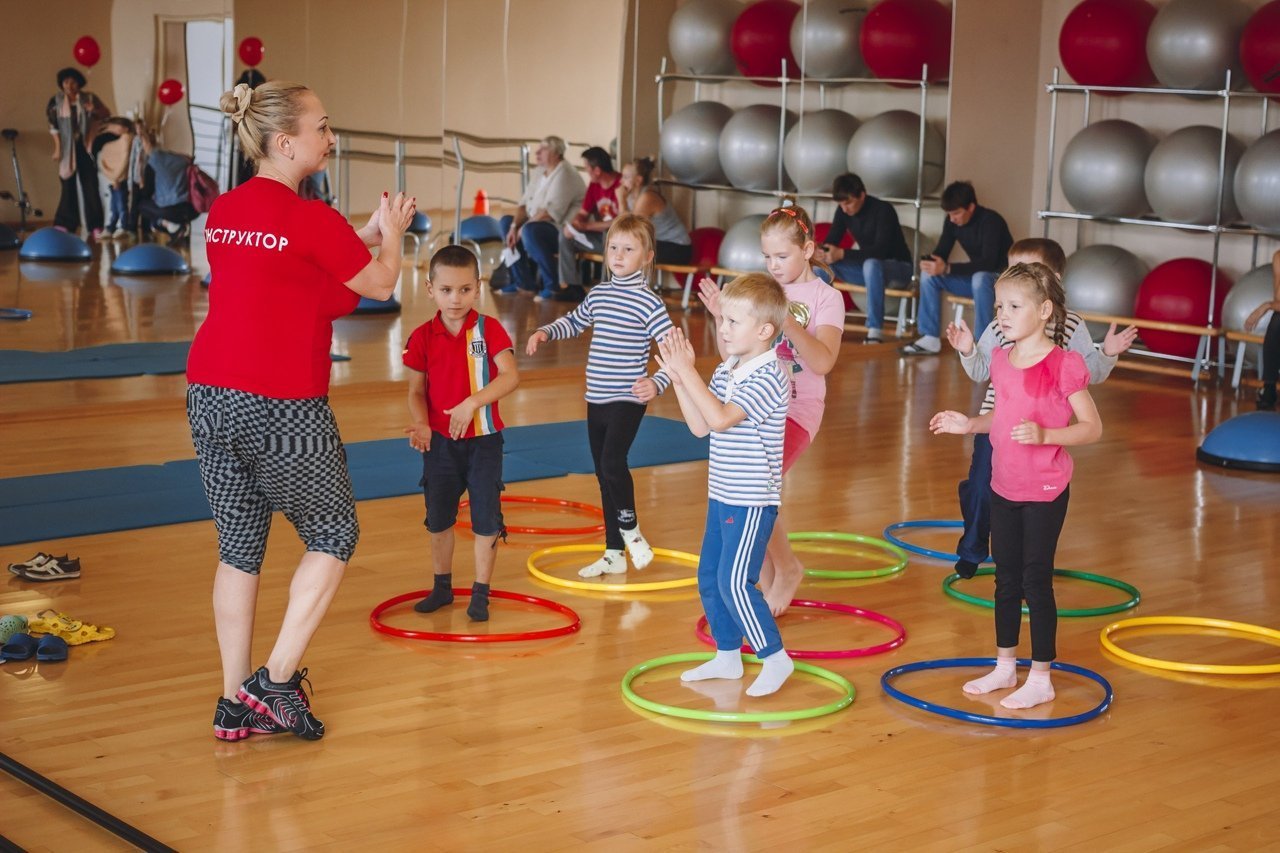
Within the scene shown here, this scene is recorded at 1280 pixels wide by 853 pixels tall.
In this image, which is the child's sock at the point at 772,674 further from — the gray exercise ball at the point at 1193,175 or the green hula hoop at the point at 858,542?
the gray exercise ball at the point at 1193,175

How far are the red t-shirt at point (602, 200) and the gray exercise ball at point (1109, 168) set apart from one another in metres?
3.67

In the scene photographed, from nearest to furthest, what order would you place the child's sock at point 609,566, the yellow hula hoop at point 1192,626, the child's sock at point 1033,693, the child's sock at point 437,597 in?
the child's sock at point 1033,693, the yellow hula hoop at point 1192,626, the child's sock at point 437,597, the child's sock at point 609,566

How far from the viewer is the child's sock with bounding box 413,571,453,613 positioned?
4.71m

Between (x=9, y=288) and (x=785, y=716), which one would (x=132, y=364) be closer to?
(x=9, y=288)

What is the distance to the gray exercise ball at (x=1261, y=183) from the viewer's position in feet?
28.5

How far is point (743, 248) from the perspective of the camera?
452 inches

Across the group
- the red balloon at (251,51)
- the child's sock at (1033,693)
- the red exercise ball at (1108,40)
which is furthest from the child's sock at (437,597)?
the red exercise ball at (1108,40)

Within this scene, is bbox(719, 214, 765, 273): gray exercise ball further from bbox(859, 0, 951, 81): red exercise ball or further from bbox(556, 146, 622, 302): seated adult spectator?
bbox(859, 0, 951, 81): red exercise ball

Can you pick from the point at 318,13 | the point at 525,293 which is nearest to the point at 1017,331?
the point at 318,13

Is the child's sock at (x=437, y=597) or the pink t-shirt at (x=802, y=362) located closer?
the pink t-shirt at (x=802, y=362)

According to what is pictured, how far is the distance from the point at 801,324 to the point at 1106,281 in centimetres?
580

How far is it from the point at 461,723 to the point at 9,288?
8.12 metres

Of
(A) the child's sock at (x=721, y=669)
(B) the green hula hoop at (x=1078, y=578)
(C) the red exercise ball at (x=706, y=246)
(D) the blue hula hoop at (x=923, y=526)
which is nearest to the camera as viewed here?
(A) the child's sock at (x=721, y=669)

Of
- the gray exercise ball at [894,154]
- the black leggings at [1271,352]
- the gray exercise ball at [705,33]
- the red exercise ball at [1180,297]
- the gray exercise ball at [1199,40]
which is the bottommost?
the black leggings at [1271,352]
